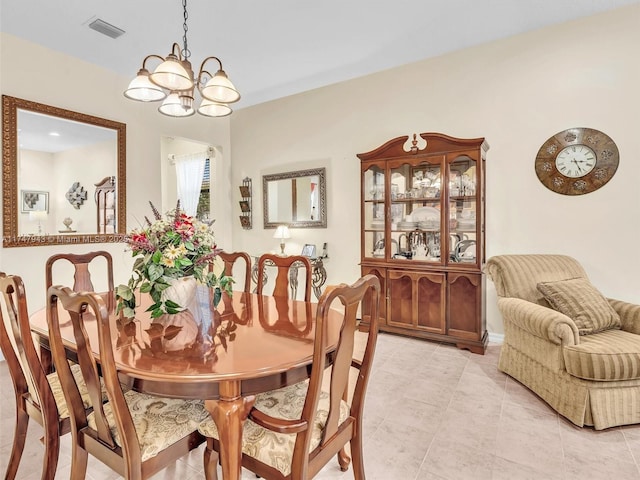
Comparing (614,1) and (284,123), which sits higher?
(614,1)

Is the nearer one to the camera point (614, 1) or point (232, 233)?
point (614, 1)

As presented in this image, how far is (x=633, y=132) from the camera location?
2.88 meters

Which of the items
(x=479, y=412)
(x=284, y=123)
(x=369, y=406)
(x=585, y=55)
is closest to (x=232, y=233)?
(x=284, y=123)

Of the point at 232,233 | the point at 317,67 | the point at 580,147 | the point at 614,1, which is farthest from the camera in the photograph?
the point at 232,233

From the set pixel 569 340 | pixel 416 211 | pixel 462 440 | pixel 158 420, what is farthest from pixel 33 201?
pixel 569 340

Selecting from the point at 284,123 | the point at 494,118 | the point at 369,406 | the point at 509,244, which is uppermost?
the point at 284,123

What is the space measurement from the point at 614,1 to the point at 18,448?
15.9 feet

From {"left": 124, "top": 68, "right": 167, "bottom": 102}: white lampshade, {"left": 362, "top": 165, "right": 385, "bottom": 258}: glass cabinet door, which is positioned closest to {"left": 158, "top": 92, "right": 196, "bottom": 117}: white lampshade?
{"left": 124, "top": 68, "right": 167, "bottom": 102}: white lampshade

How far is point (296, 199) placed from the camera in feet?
15.5

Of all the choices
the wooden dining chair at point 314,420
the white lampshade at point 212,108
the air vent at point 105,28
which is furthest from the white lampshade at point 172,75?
the air vent at point 105,28

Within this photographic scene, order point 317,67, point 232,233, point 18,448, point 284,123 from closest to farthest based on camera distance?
point 18,448, point 317,67, point 284,123, point 232,233

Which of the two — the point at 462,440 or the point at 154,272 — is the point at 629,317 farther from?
the point at 154,272

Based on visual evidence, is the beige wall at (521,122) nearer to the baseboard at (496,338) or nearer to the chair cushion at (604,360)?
the baseboard at (496,338)

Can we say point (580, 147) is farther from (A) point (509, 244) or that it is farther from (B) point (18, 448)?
(B) point (18, 448)
